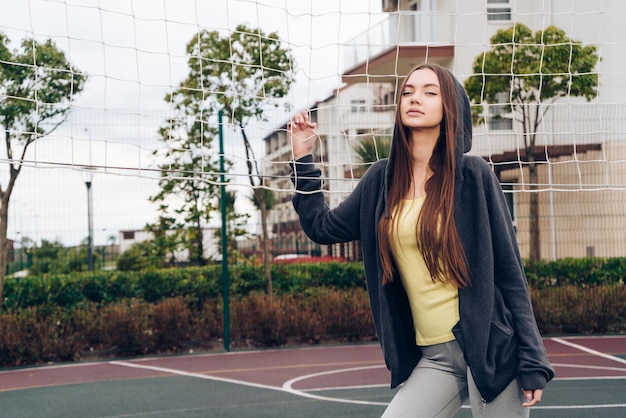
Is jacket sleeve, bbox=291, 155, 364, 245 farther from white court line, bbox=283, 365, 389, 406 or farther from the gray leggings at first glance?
white court line, bbox=283, 365, 389, 406

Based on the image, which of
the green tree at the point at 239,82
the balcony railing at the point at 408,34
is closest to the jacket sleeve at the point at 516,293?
the green tree at the point at 239,82

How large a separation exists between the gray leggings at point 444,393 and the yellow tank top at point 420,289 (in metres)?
0.05

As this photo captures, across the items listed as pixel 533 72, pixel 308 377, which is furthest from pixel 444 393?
pixel 533 72

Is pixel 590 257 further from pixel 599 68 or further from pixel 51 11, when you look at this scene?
pixel 51 11

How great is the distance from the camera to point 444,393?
281cm

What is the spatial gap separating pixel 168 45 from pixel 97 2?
1.68ft

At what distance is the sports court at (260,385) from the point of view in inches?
280

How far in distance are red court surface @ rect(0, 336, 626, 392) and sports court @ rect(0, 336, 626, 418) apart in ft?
0.03

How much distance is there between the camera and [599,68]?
15219 millimetres

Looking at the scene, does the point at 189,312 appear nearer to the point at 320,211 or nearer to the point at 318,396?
the point at 318,396

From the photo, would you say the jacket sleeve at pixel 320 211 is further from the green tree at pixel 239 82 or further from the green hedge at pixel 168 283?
the green hedge at pixel 168 283

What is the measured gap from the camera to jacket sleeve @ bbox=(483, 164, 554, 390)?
8.93ft

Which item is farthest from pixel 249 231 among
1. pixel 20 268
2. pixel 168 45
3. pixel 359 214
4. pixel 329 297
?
pixel 359 214

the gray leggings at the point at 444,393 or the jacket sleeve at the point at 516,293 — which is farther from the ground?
the jacket sleeve at the point at 516,293
